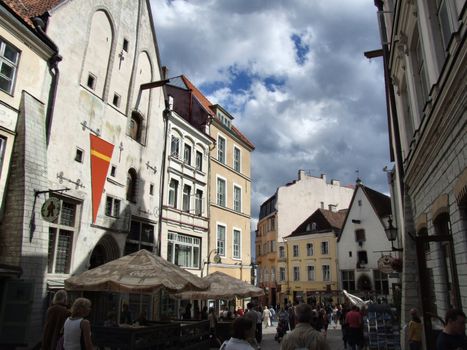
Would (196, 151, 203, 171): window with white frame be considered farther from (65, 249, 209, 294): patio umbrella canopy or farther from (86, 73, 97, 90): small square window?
(65, 249, 209, 294): patio umbrella canopy

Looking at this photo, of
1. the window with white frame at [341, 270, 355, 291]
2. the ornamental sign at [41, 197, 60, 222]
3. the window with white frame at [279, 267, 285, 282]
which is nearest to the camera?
the ornamental sign at [41, 197, 60, 222]

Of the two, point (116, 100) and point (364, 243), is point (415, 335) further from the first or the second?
point (364, 243)

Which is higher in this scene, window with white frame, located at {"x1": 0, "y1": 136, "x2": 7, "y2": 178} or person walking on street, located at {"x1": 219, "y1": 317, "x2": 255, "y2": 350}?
window with white frame, located at {"x1": 0, "y1": 136, "x2": 7, "y2": 178}

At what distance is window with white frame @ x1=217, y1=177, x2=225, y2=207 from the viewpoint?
88.3 ft

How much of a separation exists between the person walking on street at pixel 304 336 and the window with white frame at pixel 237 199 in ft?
80.6

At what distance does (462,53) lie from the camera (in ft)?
17.5

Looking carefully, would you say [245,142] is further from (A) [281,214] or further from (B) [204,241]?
(A) [281,214]

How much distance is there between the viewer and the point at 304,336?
14.1 feet

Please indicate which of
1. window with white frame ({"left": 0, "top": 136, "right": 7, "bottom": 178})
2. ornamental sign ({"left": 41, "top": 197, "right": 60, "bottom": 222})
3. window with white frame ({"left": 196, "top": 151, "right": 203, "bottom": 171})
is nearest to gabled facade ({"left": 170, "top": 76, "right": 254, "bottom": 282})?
window with white frame ({"left": 196, "top": 151, "right": 203, "bottom": 171})

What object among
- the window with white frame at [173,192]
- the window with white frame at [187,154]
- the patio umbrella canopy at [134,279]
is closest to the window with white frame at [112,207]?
the window with white frame at [173,192]

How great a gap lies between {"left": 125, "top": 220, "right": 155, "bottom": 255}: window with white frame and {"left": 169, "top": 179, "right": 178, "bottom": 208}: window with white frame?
2.49 meters

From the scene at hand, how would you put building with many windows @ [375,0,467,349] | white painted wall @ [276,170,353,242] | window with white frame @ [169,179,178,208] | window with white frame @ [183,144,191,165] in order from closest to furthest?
building with many windows @ [375,0,467,349]
window with white frame @ [169,179,178,208]
window with white frame @ [183,144,191,165]
white painted wall @ [276,170,353,242]

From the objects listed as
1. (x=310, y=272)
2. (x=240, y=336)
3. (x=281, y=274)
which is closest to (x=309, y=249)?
(x=310, y=272)

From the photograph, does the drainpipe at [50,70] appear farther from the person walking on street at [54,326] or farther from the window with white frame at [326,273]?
the window with white frame at [326,273]
